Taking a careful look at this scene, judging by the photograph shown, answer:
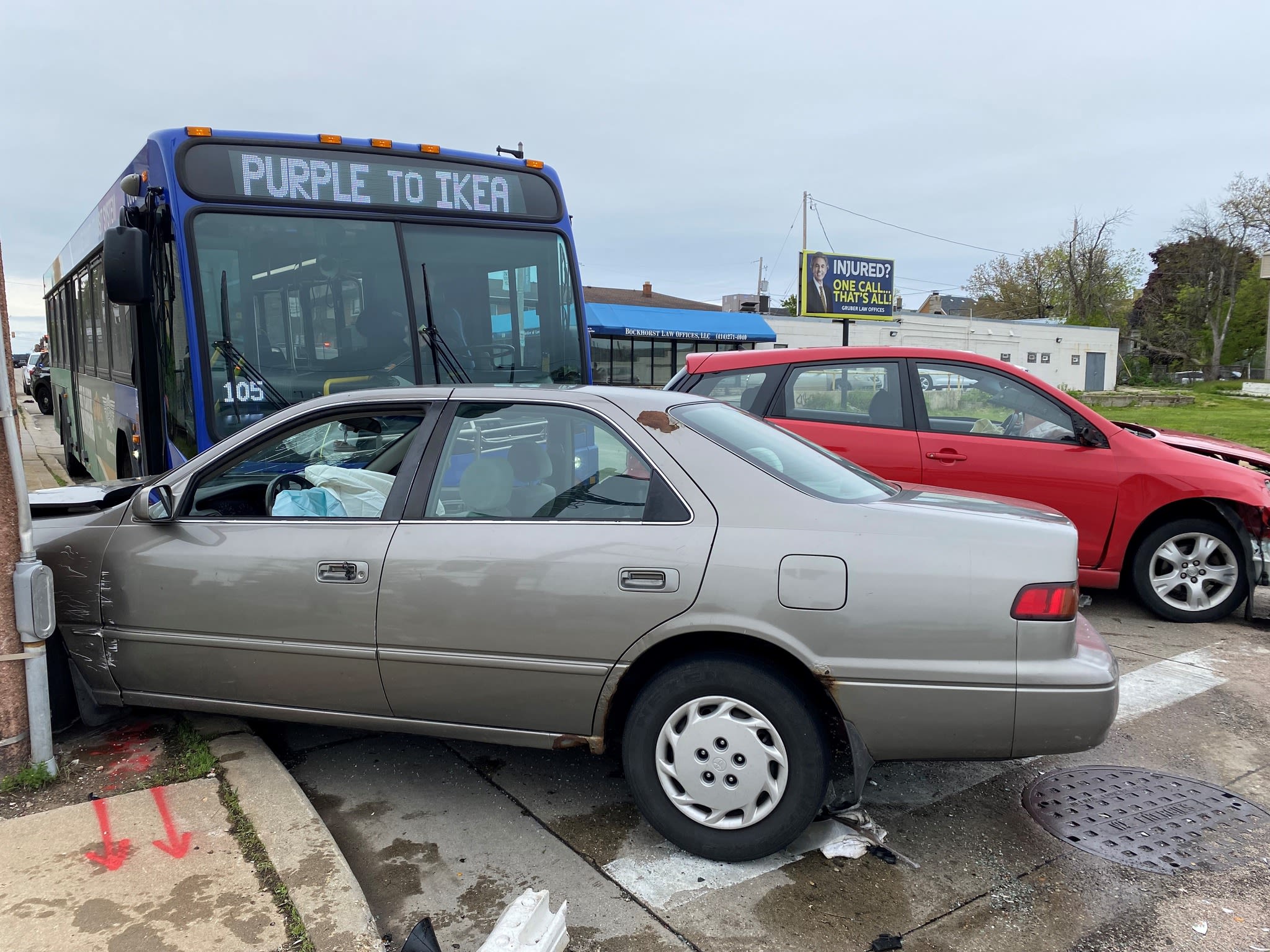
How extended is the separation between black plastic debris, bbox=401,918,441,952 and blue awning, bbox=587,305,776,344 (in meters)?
28.5

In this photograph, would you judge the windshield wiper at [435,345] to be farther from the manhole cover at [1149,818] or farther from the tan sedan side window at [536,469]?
the manhole cover at [1149,818]

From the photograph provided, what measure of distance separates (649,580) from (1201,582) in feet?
16.0

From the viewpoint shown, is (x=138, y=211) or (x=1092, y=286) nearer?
(x=138, y=211)

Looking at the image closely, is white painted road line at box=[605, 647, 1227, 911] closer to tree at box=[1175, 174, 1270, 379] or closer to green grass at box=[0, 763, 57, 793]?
green grass at box=[0, 763, 57, 793]

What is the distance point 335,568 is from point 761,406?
13.1 feet

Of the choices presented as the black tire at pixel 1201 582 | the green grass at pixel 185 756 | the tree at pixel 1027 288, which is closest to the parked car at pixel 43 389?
the green grass at pixel 185 756

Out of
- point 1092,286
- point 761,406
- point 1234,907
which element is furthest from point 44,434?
point 1092,286

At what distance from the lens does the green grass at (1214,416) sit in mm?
18048

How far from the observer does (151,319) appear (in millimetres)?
5801

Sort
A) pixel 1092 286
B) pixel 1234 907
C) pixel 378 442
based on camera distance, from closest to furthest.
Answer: pixel 1234 907 → pixel 378 442 → pixel 1092 286

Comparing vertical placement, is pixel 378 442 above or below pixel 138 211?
below

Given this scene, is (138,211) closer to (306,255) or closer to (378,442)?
(306,255)

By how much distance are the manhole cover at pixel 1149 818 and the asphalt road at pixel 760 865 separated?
0.25 feet

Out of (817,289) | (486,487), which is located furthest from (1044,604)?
(817,289)
